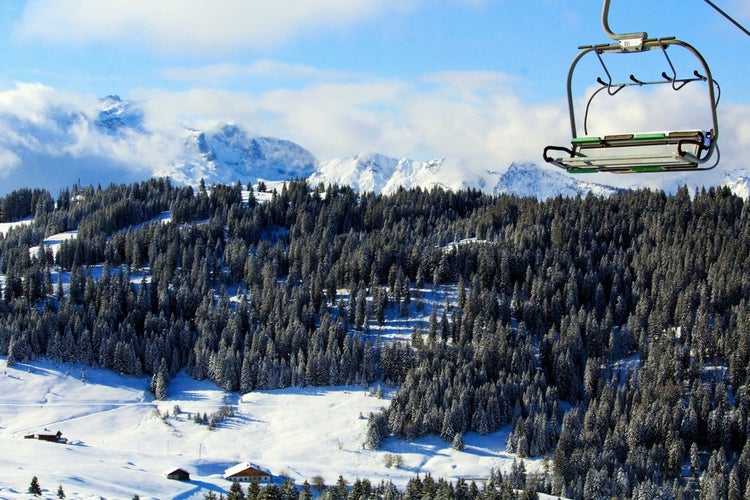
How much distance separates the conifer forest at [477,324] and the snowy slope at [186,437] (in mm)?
3210

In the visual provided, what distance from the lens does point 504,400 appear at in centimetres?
11256

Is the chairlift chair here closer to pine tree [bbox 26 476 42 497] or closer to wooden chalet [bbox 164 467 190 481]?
pine tree [bbox 26 476 42 497]

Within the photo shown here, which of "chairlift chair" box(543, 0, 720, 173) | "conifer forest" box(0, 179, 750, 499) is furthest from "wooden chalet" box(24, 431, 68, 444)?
"chairlift chair" box(543, 0, 720, 173)

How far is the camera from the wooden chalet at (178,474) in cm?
8456

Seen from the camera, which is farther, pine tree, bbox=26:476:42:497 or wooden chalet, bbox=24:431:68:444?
wooden chalet, bbox=24:431:68:444

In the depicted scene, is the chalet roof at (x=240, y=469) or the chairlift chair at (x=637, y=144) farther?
the chalet roof at (x=240, y=469)

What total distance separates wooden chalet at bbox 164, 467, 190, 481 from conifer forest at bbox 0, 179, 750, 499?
18.9 metres

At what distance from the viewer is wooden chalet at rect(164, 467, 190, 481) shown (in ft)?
277

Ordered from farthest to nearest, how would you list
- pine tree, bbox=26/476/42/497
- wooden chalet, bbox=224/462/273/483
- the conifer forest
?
the conifer forest < wooden chalet, bbox=224/462/273/483 < pine tree, bbox=26/476/42/497

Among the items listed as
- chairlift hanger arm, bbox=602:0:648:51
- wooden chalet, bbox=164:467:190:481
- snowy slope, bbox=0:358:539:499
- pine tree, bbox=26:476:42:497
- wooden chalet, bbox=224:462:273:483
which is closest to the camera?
chairlift hanger arm, bbox=602:0:648:51

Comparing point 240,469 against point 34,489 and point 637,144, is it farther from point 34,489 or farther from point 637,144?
point 637,144

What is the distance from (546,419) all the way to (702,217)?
3872 inches

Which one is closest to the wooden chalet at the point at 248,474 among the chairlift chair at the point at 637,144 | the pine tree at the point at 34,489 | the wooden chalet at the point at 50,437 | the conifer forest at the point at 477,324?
the conifer forest at the point at 477,324

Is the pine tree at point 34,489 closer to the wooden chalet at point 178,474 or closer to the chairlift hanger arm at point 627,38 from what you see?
the wooden chalet at point 178,474
